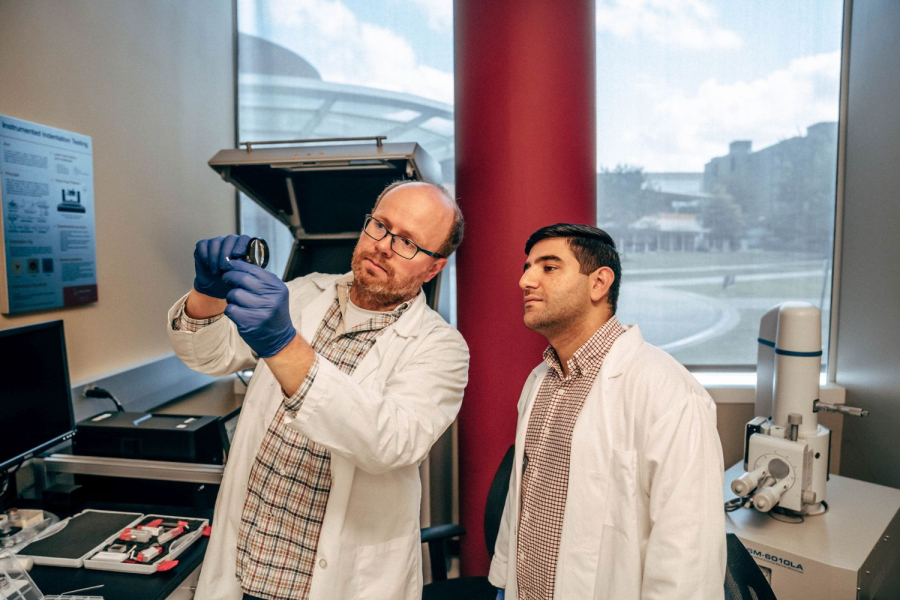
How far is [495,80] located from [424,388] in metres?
1.23

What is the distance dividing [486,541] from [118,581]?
0.86m

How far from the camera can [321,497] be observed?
1136mm

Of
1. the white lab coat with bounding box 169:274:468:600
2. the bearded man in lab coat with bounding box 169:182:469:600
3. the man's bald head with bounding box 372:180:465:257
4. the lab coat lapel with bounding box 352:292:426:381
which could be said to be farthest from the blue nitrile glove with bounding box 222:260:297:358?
the man's bald head with bounding box 372:180:465:257

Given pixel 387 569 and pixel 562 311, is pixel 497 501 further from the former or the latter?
pixel 562 311

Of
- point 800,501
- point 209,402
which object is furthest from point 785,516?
point 209,402

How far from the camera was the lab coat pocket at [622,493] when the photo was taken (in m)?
1.10

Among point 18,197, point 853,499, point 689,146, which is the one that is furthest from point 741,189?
point 18,197

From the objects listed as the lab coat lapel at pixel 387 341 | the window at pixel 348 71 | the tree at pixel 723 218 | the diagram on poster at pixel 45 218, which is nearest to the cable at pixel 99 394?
the diagram on poster at pixel 45 218

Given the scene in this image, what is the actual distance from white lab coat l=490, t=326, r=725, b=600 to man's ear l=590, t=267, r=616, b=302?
12 centimetres

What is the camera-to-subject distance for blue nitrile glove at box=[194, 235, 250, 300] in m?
0.98

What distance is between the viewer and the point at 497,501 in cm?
149

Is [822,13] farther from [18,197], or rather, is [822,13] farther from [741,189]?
[18,197]

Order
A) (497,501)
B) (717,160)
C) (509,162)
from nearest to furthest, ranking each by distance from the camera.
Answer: (497,501) → (509,162) → (717,160)

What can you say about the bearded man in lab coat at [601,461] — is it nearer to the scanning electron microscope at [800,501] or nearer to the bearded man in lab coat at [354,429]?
the bearded man in lab coat at [354,429]
